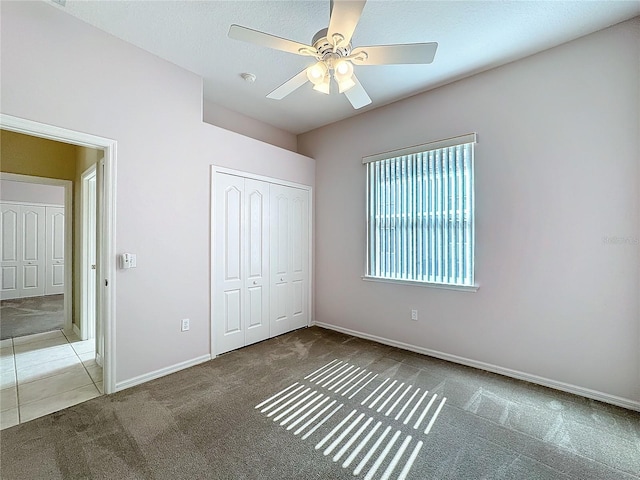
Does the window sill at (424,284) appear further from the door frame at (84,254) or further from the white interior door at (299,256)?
the door frame at (84,254)

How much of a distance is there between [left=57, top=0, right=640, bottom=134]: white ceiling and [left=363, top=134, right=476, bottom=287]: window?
2.64ft

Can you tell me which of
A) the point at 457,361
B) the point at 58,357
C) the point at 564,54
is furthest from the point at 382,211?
the point at 58,357

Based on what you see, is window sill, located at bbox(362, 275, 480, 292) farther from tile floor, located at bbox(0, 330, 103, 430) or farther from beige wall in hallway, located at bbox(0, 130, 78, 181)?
beige wall in hallway, located at bbox(0, 130, 78, 181)

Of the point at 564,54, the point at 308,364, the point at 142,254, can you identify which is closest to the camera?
the point at 564,54

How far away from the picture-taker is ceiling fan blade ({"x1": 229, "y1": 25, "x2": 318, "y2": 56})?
1723mm

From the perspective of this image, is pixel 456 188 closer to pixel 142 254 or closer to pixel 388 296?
pixel 388 296

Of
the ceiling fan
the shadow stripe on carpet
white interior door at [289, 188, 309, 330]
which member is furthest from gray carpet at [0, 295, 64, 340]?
the ceiling fan

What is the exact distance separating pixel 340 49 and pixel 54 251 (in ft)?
27.7

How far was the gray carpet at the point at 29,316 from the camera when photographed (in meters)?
4.09

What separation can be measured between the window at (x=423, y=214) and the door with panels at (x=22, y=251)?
7.71 m

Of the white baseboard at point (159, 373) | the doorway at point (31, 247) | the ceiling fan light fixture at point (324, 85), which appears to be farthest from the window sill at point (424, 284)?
A: the doorway at point (31, 247)

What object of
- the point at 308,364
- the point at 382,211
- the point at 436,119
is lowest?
the point at 308,364

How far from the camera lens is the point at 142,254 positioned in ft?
8.79

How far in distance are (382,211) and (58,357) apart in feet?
13.3
